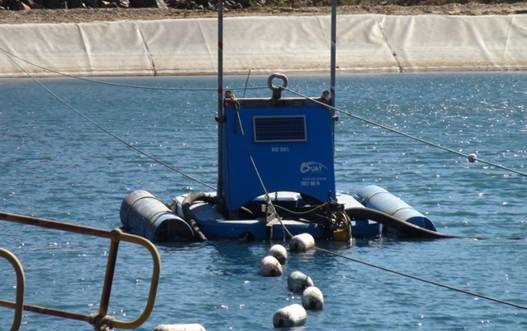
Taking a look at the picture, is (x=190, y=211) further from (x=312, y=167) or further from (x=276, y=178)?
(x=312, y=167)

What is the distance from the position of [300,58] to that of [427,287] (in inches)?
2109

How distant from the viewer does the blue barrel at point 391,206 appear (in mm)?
21547

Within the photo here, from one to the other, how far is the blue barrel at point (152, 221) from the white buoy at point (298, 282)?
352 centimetres

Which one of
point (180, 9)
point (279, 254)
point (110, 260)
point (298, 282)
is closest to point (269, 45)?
point (180, 9)

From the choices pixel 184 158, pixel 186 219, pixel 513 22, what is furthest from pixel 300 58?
pixel 186 219

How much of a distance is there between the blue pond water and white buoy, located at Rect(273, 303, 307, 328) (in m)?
0.22

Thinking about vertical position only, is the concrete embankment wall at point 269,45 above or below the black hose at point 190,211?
below

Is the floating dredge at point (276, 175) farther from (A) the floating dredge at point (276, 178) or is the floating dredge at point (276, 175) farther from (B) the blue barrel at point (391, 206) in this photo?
(B) the blue barrel at point (391, 206)

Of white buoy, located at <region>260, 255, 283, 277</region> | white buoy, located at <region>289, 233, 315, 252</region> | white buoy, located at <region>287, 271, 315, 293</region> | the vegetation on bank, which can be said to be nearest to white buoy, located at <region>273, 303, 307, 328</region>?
white buoy, located at <region>287, 271, 315, 293</region>

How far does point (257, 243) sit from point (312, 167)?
53.4 inches

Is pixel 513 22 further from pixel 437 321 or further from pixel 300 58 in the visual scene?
pixel 437 321

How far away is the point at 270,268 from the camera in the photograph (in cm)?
1855

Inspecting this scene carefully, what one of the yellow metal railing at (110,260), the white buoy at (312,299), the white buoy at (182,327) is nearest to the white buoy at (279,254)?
the white buoy at (312,299)

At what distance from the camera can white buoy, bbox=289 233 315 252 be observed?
19938mm
